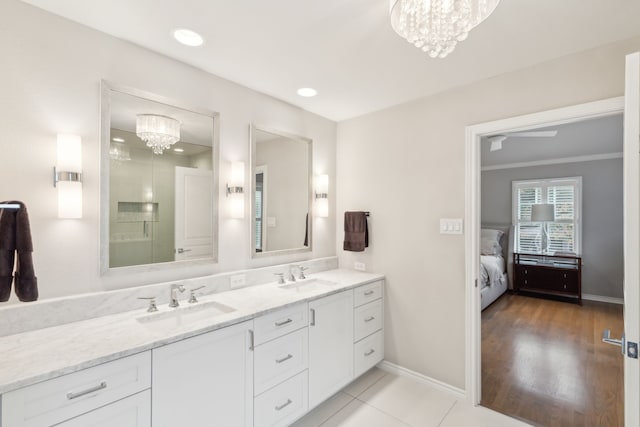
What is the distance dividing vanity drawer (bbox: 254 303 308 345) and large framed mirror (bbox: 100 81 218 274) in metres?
0.67

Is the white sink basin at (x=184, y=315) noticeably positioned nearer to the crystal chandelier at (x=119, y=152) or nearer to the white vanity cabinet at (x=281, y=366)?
the white vanity cabinet at (x=281, y=366)

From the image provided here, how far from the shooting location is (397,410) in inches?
87.3

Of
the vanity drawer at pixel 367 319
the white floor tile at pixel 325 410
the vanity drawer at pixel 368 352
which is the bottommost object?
the white floor tile at pixel 325 410

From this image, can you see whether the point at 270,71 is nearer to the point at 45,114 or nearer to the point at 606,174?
the point at 45,114

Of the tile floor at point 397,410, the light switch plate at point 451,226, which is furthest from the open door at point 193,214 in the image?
the light switch plate at point 451,226

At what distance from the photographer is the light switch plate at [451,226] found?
2357 millimetres

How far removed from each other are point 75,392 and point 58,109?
1366 millimetres

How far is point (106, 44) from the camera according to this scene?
171cm

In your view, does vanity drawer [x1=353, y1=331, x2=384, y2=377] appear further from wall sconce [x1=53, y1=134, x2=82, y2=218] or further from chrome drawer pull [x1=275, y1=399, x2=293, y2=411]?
wall sconce [x1=53, y1=134, x2=82, y2=218]

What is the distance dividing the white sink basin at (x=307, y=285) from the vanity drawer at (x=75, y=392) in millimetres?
1192

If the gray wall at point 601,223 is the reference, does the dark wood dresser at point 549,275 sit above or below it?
below

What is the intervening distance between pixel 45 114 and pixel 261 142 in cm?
133

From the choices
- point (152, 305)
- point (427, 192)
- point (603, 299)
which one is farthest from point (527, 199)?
point (152, 305)

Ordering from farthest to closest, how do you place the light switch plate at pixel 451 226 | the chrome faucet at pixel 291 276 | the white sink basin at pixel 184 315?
1. the chrome faucet at pixel 291 276
2. the light switch plate at pixel 451 226
3. the white sink basin at pixel 184 315
